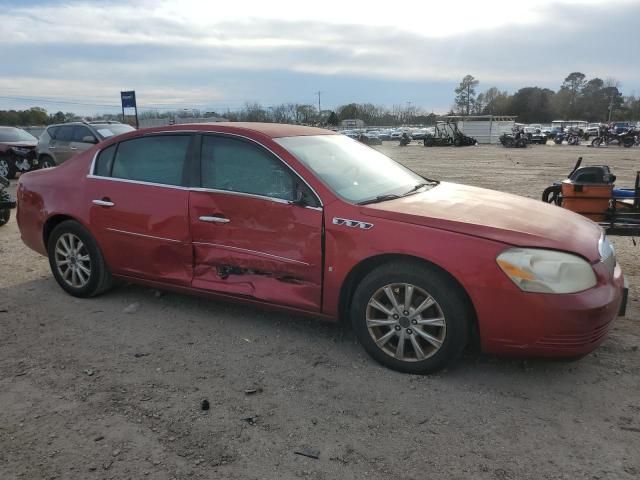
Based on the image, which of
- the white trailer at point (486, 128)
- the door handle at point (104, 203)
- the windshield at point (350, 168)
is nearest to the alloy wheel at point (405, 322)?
the windshield at point (350, 168)

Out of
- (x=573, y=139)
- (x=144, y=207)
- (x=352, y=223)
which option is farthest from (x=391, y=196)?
(x=573, y=139)

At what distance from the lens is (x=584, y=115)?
4154 inches

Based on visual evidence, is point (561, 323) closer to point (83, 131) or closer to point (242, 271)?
point (242, 271)

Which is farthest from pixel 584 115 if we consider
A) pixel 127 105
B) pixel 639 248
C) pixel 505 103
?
pixel 639 248

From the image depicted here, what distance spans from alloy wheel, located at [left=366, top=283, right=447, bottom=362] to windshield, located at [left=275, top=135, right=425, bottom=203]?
28.9 inches

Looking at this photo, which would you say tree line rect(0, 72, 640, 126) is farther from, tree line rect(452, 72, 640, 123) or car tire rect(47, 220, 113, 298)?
car tire rect(47, 220, 113, 298)

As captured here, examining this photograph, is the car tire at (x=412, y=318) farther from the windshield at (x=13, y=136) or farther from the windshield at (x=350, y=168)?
the windshield at (x=13, y=136)

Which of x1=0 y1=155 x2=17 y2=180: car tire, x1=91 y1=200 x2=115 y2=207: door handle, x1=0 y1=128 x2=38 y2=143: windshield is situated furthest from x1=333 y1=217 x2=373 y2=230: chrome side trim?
x1=0 y1=128 x2=38 y2=143: windshield

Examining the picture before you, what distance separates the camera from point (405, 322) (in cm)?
338

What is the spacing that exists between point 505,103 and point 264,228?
120 m

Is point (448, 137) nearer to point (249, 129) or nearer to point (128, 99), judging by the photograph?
point (128, 99)

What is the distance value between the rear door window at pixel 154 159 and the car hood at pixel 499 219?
1709mm

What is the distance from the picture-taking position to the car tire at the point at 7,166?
51.3 feet

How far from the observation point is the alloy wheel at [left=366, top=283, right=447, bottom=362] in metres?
3.32
